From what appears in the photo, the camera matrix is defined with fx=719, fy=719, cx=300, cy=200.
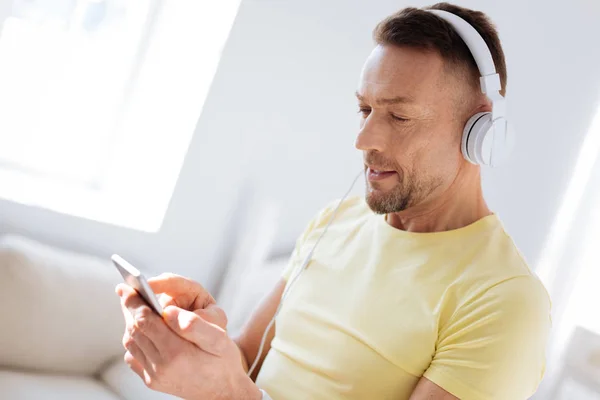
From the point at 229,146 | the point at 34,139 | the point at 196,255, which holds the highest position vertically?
the point at 229,146

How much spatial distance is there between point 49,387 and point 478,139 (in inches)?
40.1

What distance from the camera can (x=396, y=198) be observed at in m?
1.33

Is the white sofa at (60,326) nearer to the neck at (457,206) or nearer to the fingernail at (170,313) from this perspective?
the fingernail at (170,313)

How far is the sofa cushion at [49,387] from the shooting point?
1444 mm

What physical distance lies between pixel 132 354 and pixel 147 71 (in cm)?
118

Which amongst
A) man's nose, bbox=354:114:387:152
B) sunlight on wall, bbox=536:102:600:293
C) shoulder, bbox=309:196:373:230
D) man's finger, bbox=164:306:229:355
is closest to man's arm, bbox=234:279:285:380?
shoulder, bbox=309:196:373:230

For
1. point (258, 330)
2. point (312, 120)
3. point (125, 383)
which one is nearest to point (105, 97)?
point (312, 120)

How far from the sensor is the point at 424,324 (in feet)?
3.90

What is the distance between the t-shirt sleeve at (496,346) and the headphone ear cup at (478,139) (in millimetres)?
227

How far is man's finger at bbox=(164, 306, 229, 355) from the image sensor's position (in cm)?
97

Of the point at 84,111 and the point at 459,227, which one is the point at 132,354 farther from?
the point at 84,111

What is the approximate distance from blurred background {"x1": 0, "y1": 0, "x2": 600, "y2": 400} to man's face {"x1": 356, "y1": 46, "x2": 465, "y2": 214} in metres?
0.66

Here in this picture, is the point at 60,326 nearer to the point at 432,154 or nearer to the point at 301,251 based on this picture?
the point at 301,251

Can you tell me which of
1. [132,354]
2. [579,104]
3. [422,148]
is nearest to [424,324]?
[422,148]
